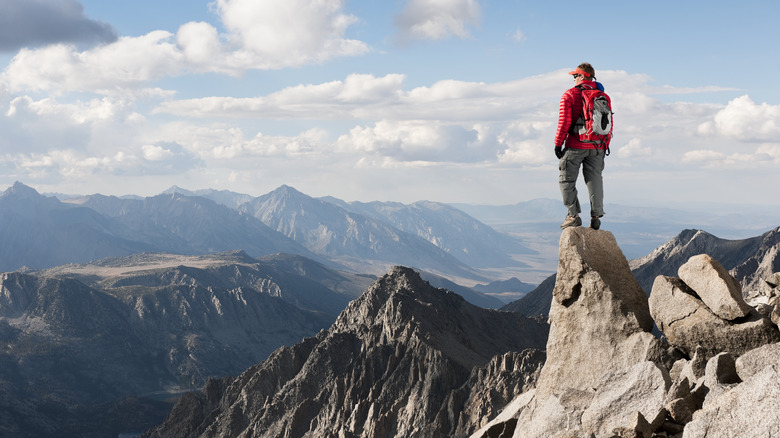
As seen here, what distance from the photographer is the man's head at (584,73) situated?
2003 cm

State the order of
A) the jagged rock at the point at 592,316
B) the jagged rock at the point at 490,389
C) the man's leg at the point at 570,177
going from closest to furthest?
the jagged rock at the point at 592,316
the man's leg at the point at 570,177
the jagged rock at the point at 490,389

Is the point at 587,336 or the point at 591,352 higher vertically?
the point at 587,336

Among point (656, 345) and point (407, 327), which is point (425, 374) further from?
point (656, 345)

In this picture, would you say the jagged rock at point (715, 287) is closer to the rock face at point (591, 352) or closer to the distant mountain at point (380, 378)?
the rock face at point (591, 352)

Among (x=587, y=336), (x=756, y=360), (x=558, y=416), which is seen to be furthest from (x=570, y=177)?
(x=756, y=360)

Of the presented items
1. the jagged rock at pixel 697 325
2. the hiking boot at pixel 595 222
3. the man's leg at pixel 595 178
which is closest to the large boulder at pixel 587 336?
the hiking boot at pixel 595 222

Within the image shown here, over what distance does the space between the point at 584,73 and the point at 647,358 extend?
813cm

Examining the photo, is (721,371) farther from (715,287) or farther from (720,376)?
(715,287)

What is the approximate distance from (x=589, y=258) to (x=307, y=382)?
109161mm

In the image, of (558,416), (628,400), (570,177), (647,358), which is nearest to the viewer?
(628,400)

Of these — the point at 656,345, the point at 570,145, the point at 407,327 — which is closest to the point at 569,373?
the point at 656,345

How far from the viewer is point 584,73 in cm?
2008

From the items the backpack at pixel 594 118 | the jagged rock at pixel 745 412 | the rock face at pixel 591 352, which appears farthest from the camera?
the backpack at pixel 594 118

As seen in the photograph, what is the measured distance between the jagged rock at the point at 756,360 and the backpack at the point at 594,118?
24.1 ft
